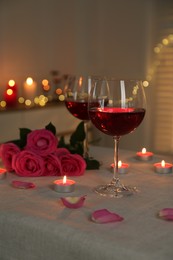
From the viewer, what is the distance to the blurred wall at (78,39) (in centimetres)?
316

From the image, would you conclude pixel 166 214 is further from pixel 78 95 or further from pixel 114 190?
pixel 78 95

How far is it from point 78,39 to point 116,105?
268 centimetres

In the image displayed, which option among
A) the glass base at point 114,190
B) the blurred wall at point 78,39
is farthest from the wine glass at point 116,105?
the blurred wall at point 78,39

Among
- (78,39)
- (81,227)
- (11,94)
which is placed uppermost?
(78,39)

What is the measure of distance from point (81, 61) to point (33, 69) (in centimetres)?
42

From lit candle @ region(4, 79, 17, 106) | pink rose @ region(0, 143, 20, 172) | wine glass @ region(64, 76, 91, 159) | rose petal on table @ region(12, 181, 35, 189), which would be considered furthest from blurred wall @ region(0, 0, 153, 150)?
rose petal on table @ region(12, 181, 35, 189)

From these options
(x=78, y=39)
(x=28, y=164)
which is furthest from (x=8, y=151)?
(x=78, y=39)

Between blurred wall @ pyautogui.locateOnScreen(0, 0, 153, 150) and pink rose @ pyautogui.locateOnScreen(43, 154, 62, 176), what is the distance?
7.07ft

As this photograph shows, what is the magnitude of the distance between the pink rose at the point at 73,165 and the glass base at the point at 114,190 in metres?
0.09

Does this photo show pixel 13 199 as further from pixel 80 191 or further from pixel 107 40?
pixel 107 40

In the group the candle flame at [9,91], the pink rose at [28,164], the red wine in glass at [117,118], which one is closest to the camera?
the red wine in glass at [117,118]

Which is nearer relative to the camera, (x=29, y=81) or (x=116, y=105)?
(x=116, y=105)

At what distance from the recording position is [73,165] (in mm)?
994

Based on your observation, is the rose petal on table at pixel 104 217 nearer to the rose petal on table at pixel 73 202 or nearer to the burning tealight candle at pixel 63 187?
the rose petal on table at pixel 73 202
